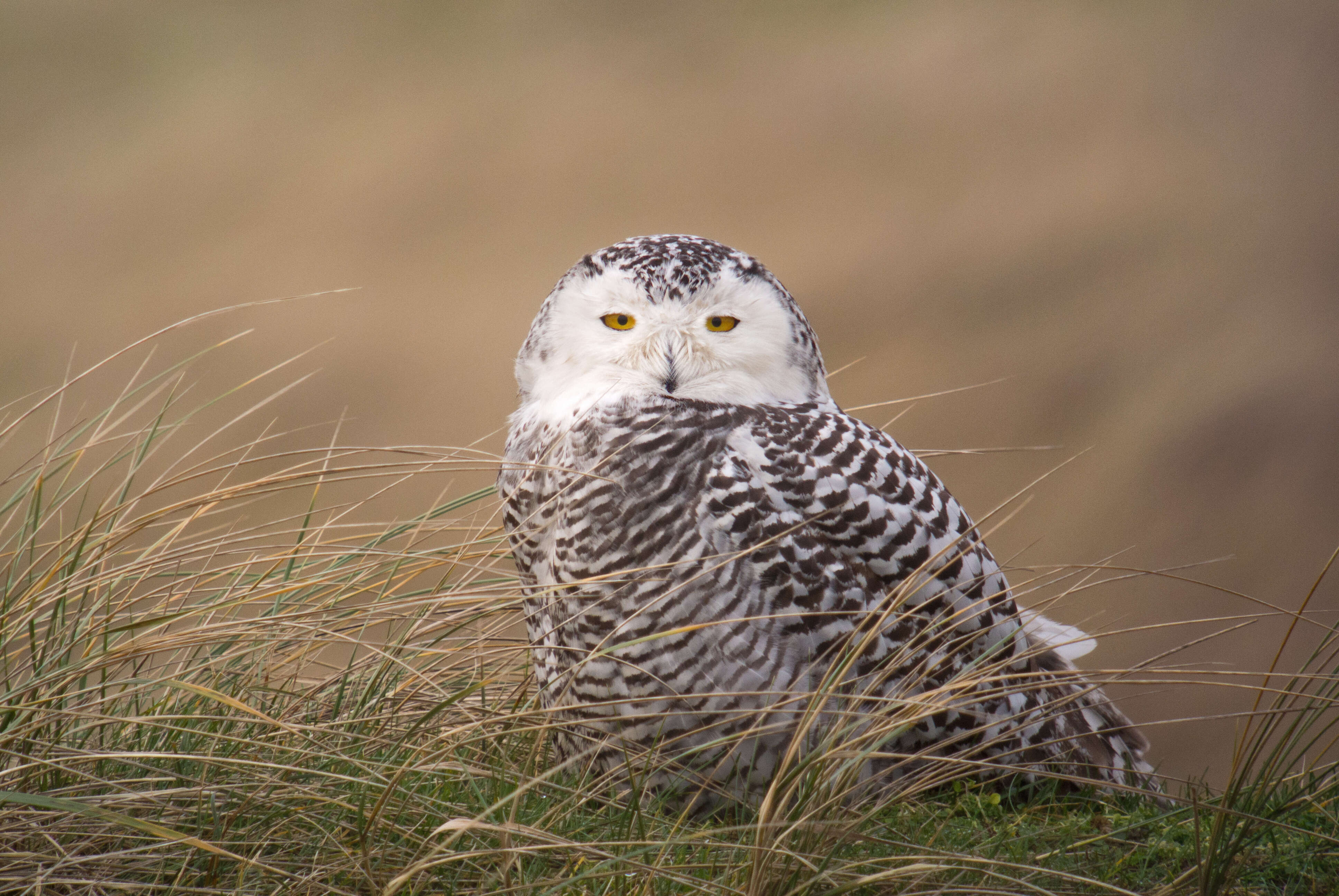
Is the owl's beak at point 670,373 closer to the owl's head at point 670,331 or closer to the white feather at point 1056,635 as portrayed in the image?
the owl's head at point 670,331

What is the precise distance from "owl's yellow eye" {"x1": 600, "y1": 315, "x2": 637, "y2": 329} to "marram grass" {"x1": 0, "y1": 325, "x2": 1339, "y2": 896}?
0.90ft

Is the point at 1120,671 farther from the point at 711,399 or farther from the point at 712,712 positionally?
the point at 711,399

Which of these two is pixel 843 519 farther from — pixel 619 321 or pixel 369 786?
pixel 369 786

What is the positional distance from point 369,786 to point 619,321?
2.13 ft

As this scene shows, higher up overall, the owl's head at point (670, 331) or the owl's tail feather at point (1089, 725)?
the owl's head at point (670, 331)

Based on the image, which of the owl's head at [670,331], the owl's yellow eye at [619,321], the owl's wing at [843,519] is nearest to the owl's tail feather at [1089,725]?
the owl's wing at [843,519]

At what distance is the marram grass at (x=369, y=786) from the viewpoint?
3.01ft

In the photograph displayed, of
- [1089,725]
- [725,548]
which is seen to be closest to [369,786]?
[725,548]

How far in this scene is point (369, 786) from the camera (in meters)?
1.01

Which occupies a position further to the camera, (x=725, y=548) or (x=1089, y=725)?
(x=1089, y=725)

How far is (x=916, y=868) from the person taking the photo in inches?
34.0

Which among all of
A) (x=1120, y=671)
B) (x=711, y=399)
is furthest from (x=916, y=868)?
(x=711, y=399)

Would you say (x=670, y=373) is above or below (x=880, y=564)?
above

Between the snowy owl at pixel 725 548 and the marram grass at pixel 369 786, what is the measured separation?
0.27 feet
